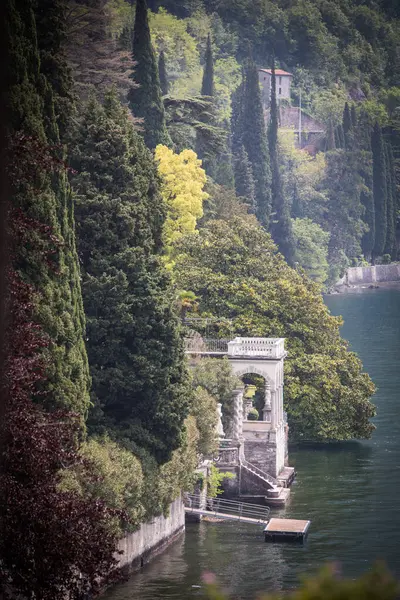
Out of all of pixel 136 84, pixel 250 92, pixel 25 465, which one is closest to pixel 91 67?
pixel 136 84

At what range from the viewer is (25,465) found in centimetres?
3058

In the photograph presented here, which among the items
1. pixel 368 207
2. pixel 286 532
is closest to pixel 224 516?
pixel 286 532

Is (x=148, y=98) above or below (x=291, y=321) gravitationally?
above

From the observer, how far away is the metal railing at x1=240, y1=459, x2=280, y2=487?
189 feet

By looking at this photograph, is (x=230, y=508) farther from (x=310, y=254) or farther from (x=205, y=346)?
(x=310, y=254)

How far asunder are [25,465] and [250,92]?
11730cm

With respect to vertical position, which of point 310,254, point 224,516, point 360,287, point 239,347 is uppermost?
point 310,254

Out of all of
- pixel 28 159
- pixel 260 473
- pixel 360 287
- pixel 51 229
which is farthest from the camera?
pixel 360 287

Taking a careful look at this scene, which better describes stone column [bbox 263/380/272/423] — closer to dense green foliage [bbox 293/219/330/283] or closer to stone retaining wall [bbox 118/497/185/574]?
stone retaining wall [bbox 118/497/185/574]

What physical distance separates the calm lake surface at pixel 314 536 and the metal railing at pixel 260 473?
0.82m

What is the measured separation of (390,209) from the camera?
192500mm

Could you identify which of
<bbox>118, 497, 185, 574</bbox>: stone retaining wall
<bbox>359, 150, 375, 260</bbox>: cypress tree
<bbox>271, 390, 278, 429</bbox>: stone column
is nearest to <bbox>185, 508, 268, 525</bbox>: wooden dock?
<bbox>118, 497, 185, 574</bbox>: stone retaining wall

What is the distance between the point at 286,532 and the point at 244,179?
8466cm

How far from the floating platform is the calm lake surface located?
1.01ft
